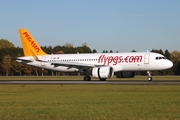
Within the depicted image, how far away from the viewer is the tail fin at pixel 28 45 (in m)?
68.1

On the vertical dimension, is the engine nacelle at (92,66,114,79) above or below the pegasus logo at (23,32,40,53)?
below

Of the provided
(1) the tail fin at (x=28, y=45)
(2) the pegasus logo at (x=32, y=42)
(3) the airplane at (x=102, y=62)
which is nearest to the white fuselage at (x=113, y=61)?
(3) the airplane at (x=102, y=62)

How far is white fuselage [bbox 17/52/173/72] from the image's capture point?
55906 millimetres

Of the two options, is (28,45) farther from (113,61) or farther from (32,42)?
(113,61)

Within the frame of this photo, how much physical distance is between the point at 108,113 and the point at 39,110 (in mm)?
3576

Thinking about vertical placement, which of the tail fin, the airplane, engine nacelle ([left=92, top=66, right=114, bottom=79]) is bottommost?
engine nacelle ([left=92, top=66, right=114, bottom=79])

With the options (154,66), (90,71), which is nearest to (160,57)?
(154,66)

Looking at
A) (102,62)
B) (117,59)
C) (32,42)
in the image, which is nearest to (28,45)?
(32,42)

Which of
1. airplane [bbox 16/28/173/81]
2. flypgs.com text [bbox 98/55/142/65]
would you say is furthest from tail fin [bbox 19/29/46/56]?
flypgs.com text [bbox 98/55/142/65]

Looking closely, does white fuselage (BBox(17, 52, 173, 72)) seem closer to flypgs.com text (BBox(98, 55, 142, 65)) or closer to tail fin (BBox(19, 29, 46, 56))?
flypgs.com text (BBox(98, 55, 142, 65))

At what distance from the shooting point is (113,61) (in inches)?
2276

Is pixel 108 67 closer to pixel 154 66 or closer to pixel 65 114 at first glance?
pixel 154 66

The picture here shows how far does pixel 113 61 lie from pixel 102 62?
6.50 ft

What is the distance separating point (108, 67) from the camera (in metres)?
55.5
